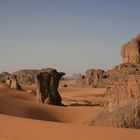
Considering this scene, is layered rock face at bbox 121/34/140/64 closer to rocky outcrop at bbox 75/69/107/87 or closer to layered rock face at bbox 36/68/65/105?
rocky outcrop at bbox 75/69/107/87

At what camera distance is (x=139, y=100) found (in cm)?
967

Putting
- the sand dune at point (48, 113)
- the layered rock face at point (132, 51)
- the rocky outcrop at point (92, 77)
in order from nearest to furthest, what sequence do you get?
the sand dune at point (48, 113), the layered rock face at point (132, 51), the rocky outcrop at point (92, 77)

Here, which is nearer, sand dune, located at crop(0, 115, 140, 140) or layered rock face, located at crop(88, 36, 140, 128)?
sand dune, located at crop(0, 115, 140, 140)

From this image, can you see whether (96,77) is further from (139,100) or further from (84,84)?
(139,100)

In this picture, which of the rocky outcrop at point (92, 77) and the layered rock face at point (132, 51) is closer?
the layered rock face at point (132, 51)

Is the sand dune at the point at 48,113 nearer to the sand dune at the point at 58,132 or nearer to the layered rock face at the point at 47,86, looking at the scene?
the layered rock face at the point at 47,86

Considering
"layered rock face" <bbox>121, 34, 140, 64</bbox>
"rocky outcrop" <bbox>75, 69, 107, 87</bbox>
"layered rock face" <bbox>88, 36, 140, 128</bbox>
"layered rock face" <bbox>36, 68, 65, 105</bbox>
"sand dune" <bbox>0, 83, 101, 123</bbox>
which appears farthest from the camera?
"rocky outcrop" <bbox>75, 69, 107, 87</bbox>

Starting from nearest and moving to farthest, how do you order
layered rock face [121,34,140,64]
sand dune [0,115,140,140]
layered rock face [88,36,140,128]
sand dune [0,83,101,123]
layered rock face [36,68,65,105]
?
sand dune [0,115,140,140]
layered rock face [88,36,140,128]
sand dune [0,83,101,123]
layered rock face [36,68,65,105]
layered rock face [121,34,140,64]

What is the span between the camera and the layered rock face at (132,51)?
49344 mm

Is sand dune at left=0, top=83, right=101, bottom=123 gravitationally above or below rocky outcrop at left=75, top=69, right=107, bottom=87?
below

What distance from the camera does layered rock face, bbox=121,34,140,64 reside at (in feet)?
162

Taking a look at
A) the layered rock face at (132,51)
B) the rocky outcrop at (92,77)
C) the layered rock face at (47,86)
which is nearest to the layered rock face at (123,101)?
the layered rock face at (47,86)

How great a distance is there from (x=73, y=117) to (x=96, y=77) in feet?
118

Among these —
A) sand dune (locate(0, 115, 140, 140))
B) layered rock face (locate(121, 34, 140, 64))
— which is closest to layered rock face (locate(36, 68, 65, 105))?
sand dune (locate(0, 115, 140, 140))
